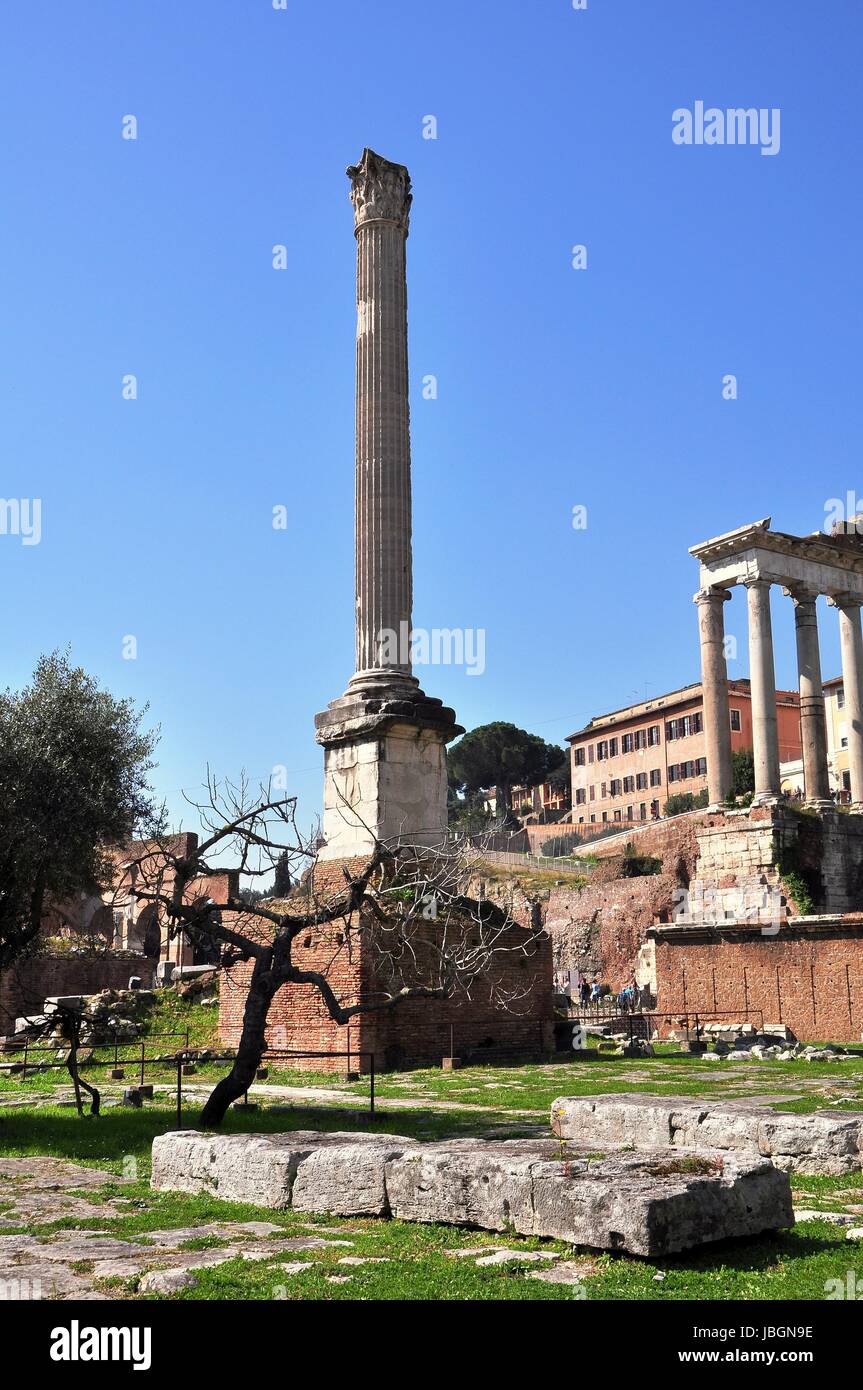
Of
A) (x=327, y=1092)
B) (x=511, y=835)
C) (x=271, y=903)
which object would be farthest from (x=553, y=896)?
(x=327, y=1092)

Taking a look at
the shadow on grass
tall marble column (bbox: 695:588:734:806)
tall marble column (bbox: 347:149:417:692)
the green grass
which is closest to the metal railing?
the shadow on grass

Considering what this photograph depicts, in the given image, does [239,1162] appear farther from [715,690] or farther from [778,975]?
[715,690]

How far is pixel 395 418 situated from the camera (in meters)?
20.0

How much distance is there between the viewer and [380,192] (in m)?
20.7

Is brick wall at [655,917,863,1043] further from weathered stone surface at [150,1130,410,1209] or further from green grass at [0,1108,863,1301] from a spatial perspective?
weathered stone surface at [150,1130,410,1209]

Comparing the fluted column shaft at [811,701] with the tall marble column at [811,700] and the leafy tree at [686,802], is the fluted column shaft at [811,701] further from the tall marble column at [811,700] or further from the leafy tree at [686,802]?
the leafy tree at [686,802]

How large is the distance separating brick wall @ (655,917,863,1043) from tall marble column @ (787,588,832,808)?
1278 cm

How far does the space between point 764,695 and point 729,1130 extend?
31.9 m

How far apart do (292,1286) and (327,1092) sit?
1048 centimetres

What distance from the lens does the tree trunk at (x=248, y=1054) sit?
37.8 feet

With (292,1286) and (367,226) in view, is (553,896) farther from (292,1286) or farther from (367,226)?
(292,1286)

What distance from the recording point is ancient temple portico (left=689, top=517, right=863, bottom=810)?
40.1 m

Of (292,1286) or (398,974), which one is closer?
(292,1286)

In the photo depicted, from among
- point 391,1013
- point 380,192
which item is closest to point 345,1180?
point 391,1013
